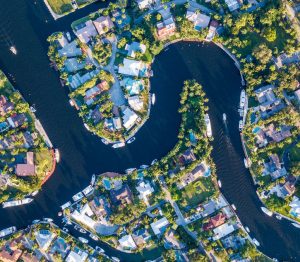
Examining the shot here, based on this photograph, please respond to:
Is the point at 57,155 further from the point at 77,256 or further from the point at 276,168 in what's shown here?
the point at 276,168

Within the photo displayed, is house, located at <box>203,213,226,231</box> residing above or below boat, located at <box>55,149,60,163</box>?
below

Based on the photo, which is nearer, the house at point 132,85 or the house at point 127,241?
the house at point 127,241

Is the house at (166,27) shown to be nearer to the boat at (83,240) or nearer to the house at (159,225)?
the house at (159,225)

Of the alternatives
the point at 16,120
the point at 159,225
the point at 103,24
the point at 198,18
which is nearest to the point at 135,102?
the point at 103,24

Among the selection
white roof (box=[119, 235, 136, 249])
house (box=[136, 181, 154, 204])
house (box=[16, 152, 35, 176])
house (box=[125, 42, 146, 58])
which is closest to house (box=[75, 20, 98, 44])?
house (box=[125, 42, 146, 58])

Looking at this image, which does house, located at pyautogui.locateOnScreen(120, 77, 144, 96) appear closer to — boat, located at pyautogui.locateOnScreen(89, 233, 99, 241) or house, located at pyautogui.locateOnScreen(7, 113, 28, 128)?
house, located at pyautogui.locateOnScreen(7, 113, 28, 128)

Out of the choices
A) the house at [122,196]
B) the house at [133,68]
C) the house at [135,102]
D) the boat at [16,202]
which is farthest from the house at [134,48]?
the boat at [16,202]
